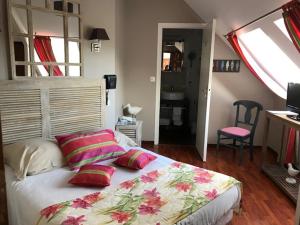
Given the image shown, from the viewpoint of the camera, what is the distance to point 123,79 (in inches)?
166

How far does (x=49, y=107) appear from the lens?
264 cm

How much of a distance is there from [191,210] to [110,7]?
2.52 m

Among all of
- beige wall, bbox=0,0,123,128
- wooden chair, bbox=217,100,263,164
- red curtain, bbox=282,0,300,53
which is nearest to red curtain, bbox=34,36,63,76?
beige wall, bbox=0,0,123,128

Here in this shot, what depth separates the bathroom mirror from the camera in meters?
5.43

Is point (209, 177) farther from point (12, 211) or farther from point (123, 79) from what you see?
point (123, 79)

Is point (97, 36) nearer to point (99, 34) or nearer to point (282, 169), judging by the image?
point (99, 34)

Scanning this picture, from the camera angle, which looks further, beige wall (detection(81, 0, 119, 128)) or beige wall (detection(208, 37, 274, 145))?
beige wall (detection(208, 37, 274, 145))

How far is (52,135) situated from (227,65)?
9.75ft

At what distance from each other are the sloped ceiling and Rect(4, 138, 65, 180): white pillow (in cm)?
229

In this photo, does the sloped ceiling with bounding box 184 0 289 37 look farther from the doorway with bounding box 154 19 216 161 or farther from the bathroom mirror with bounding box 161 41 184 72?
the bathroom mirror with bounding box 161 41 184 72

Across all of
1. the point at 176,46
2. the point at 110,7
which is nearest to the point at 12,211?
the point at 110,7

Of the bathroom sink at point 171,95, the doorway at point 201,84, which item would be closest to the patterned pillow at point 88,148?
the doorway at point 201,84

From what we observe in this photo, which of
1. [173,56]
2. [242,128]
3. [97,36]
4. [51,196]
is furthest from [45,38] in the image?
[173,56]

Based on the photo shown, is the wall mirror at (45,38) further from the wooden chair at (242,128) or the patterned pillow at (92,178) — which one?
the wooden chair at (242,128)
